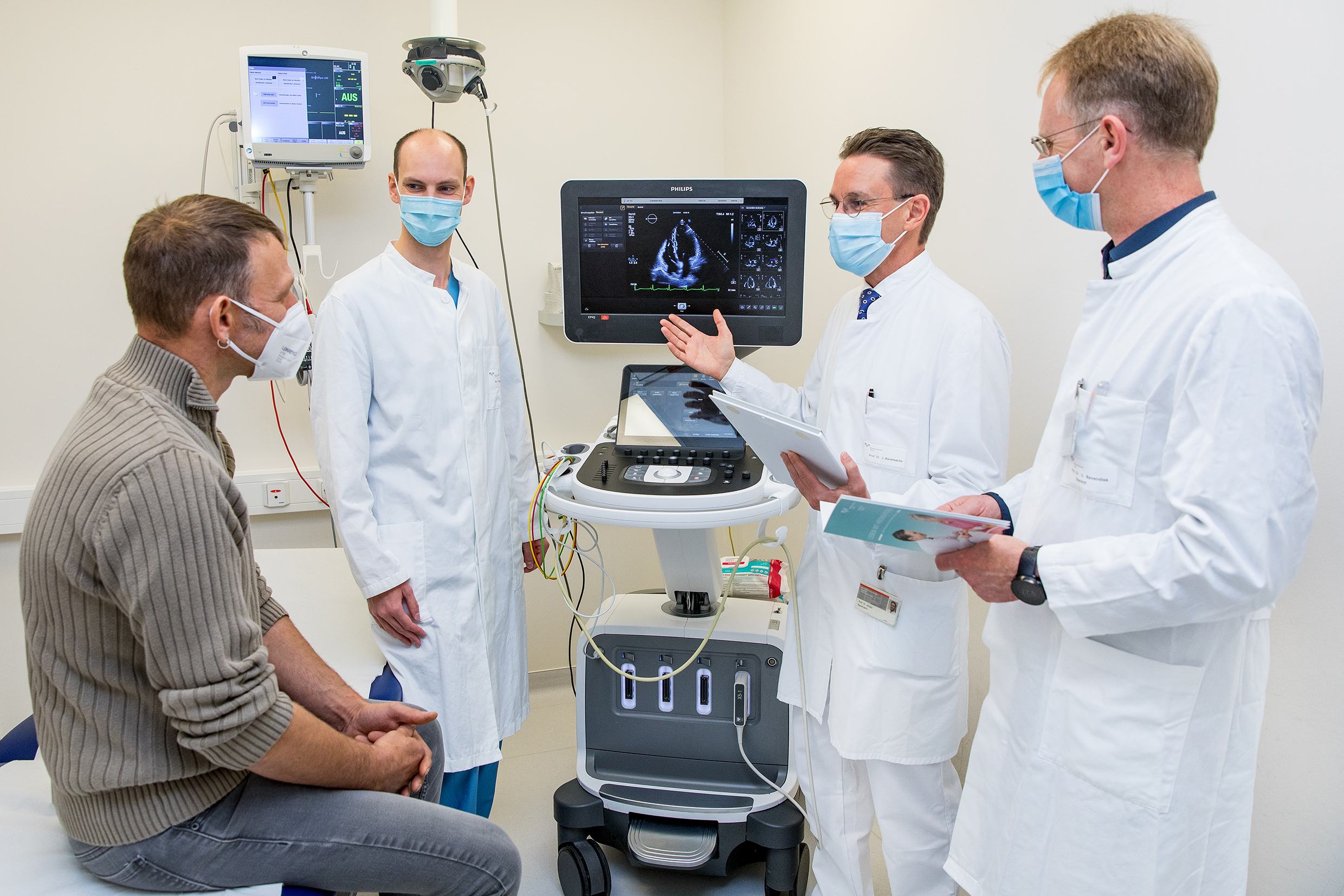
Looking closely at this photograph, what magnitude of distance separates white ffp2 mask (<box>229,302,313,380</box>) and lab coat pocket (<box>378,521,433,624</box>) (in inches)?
20.6

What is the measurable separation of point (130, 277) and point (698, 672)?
1.32 meters

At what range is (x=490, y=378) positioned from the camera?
2.01m

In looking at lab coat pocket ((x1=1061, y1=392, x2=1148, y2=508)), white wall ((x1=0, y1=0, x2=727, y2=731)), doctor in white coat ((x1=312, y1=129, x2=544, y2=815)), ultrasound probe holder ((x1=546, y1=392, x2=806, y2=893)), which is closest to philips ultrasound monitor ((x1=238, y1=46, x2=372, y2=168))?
white wall ((x1=0, y1=0, x2=727, y2=731))

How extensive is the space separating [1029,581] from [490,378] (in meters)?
1.28

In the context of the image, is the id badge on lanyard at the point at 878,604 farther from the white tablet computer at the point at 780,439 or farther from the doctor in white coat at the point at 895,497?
the white tablet computer at the point at 780,439

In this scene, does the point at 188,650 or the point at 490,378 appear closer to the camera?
the point at 188,650

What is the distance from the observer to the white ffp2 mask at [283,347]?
1302 mm

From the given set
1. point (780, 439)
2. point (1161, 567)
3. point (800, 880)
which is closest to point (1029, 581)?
point (1161, 567)

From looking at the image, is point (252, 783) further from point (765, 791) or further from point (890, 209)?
point (890, 209)

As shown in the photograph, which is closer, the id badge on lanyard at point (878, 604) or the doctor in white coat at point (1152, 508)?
the doctor in white coat at point (1152, 508)

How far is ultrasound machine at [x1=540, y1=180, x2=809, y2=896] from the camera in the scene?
1.85m

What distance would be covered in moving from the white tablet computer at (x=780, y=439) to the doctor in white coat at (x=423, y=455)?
0.72m

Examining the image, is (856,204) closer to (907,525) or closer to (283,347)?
(907,525)

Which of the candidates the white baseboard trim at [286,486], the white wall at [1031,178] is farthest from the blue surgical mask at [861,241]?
the white baseboard trim at [286,486]
